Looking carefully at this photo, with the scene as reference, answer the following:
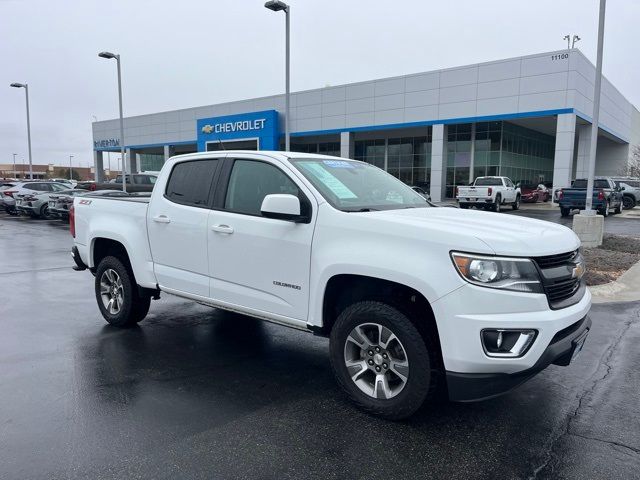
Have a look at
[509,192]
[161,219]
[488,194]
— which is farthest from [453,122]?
[161,219]

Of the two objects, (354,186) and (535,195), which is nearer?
(354,186)

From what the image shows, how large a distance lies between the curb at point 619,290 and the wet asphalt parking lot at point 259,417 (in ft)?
6.11

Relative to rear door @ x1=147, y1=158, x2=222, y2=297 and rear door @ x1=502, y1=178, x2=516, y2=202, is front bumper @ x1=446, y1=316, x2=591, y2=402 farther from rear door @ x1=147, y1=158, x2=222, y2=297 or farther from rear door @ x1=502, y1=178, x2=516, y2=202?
rear door @ x1=502, y1=178, x2=516, y2=202

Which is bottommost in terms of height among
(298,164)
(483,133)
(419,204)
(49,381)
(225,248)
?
(49,381)


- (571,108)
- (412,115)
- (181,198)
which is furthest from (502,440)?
(412,115)

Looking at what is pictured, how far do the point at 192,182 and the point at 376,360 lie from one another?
2717 mm

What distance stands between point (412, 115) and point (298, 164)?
3165 centimetres

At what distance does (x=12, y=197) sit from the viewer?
25.0 m

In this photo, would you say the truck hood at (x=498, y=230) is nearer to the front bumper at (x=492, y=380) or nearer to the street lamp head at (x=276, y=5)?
the front bumper at (x=492, y=380)

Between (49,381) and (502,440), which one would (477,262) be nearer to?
(502,440)

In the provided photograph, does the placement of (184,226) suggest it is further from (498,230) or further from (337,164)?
(498,230)

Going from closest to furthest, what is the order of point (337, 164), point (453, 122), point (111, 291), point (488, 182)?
1. point (337, 164)
2. point (111, 291)
3. point (488, 182)
4. point (453, 122)

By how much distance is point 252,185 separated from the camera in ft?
15.4

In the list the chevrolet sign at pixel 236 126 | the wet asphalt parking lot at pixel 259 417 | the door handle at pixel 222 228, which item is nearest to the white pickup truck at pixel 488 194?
the chevrolet sign at pixel 236 126
